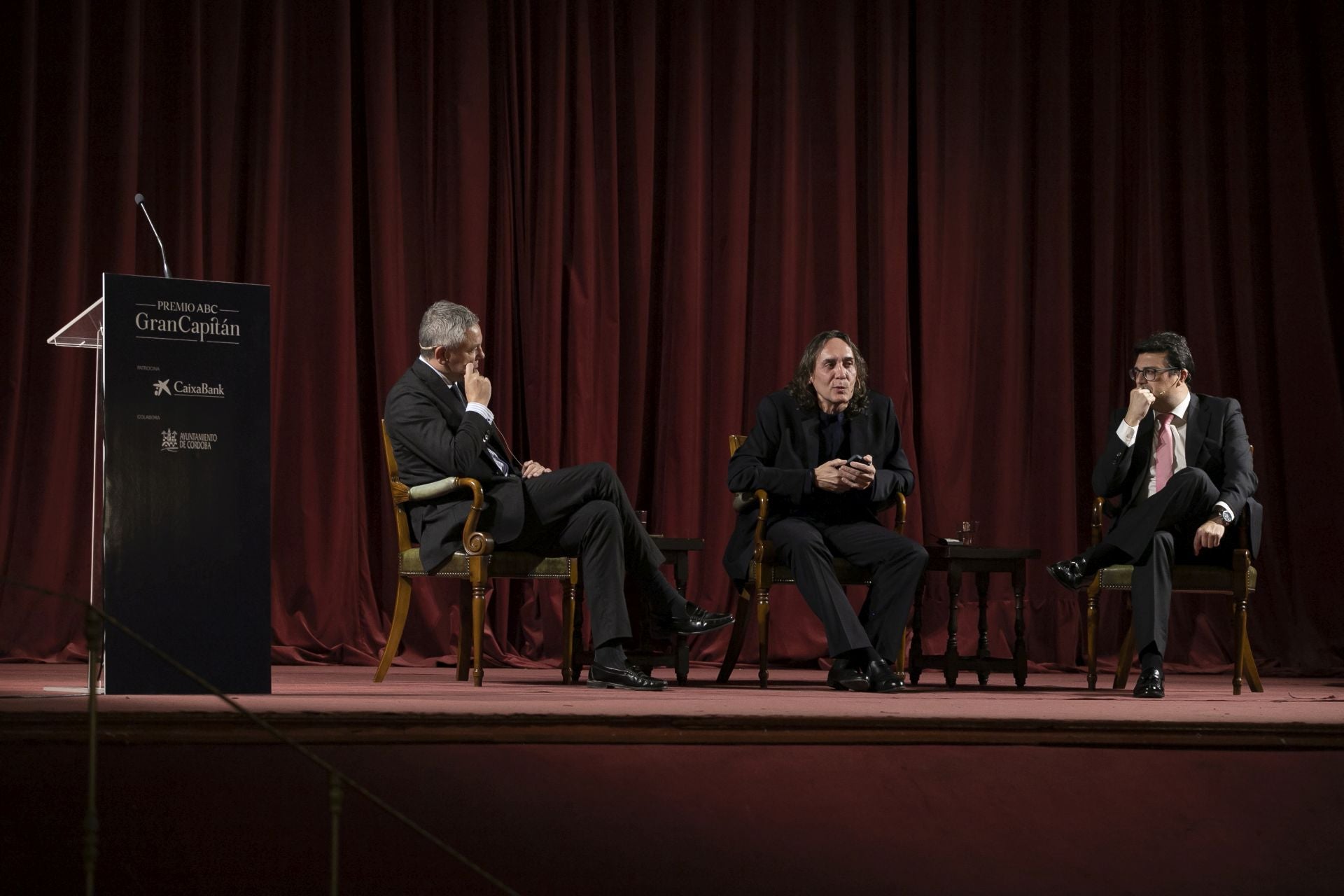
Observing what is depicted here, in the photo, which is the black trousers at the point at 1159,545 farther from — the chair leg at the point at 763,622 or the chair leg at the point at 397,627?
the chair leg at the point at 397,627

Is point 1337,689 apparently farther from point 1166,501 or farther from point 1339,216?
point 1339,216

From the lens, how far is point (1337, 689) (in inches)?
185

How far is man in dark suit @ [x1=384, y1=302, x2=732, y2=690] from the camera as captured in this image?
4004 millimetres

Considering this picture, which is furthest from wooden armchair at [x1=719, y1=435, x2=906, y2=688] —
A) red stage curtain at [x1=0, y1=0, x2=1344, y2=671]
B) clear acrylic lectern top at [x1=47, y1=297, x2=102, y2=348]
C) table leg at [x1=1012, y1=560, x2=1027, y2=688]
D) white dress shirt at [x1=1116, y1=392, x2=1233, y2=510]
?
clear acrylic lectern top at [x1=47, y1=297, x2=102, y2=348]

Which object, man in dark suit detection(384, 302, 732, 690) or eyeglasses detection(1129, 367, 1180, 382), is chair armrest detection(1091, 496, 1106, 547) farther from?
man in dark suit detection(384, 302, 732, 690)

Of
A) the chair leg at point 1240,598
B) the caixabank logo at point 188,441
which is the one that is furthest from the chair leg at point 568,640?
the chair leg at point 1240,598

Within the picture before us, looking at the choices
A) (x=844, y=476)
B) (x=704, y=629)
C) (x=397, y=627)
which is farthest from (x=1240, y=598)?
(x=397, y=627)

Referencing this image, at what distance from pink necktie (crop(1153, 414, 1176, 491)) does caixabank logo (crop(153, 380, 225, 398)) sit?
2.87 metres

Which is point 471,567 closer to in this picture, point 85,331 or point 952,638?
point 85,331

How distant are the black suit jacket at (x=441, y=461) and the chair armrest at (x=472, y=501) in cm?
3

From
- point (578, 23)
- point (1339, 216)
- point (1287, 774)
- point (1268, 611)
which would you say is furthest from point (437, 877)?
point (1339, 216)

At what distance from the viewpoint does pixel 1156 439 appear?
4.57m

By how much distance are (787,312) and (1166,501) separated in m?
1.91

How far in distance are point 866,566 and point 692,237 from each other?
1871mm
